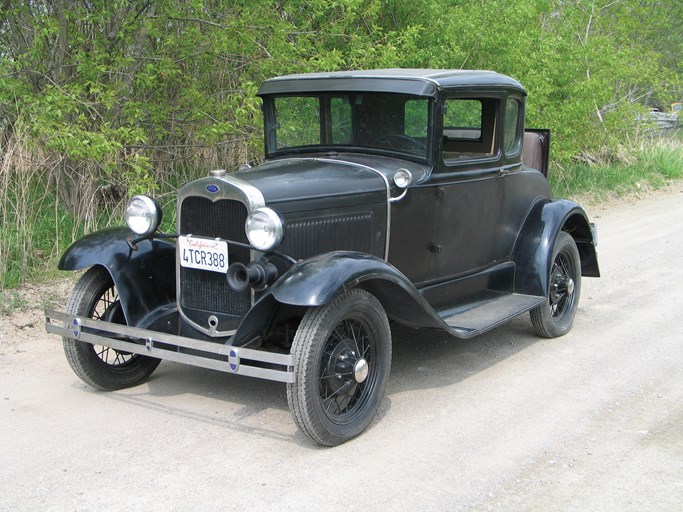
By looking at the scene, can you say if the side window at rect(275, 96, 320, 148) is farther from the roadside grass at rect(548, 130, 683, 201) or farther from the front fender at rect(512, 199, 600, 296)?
the roadside grass at rect(548, 130, 683, 201)

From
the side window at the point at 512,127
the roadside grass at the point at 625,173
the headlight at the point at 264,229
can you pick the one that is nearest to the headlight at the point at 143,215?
the headlight at the point at 264,229

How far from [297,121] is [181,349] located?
6.14ft

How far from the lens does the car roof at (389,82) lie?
194 inches

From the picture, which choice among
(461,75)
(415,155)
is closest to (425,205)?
(415,155)

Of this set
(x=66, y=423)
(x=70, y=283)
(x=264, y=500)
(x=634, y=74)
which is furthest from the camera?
(x=634, y=74)

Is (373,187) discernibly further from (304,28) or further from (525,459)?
(304,28)

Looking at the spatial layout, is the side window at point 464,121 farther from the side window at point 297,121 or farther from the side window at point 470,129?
the side window at point 297,121

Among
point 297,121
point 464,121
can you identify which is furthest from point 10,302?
point 464,121

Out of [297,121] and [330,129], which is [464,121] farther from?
[297,121]

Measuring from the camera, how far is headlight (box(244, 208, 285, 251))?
13.1 ft

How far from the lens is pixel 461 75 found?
525 cm

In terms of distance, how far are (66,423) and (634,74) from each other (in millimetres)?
12228

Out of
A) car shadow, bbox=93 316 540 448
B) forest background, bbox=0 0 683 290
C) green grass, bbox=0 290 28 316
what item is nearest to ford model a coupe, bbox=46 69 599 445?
car shadow, bbox=93 316 540 448

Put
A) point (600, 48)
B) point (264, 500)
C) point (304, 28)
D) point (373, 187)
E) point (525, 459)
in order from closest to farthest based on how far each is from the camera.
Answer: point (264, 500), point (525, 459), point (373, 187), point (304, 28), point (600, 48)
